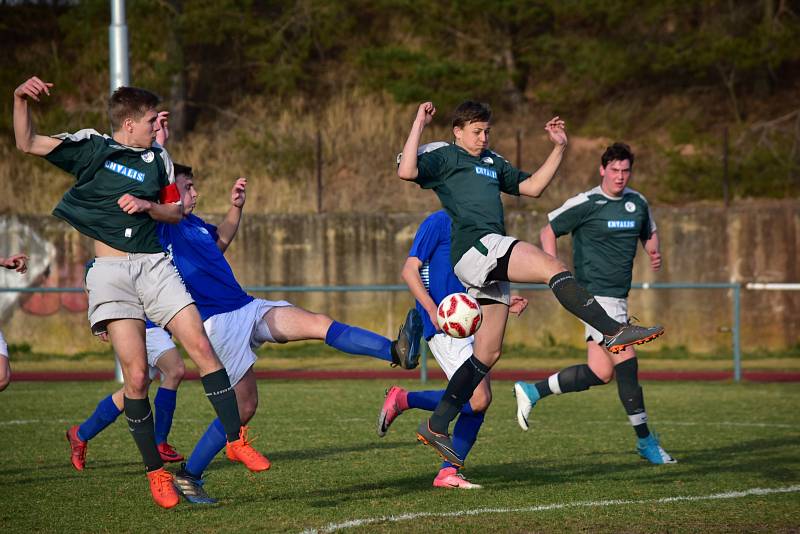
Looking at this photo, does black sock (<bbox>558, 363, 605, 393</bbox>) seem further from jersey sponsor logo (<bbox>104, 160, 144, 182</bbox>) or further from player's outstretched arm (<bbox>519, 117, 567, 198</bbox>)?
jersey sponsor logo (<bbox>104, 160, 144, 182</bbox>)

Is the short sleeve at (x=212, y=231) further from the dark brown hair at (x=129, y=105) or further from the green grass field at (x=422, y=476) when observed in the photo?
the green grass field at (x=422, y=476)

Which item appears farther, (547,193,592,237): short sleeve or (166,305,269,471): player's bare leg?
(547,193,592,237): short sleeve

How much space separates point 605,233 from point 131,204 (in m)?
3.95

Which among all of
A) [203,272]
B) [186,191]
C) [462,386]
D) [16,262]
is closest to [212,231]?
[186,191]

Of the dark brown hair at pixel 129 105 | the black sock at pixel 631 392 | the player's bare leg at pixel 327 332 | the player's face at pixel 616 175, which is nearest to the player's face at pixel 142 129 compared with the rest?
the dark brown hair at pixel 129 105

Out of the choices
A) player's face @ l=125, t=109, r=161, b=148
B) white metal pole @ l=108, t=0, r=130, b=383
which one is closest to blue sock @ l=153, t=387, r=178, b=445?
player's face @ l=125, t=109, r=161, b=148

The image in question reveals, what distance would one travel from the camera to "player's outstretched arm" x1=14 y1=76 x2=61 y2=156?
221 inches

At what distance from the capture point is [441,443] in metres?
6.25

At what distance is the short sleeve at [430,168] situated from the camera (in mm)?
6469

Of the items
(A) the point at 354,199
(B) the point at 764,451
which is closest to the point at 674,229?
(A) the point at 354,199

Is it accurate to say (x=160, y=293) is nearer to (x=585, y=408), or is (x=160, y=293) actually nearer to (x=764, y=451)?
(x=764, y=451)

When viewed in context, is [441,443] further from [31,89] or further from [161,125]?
[31,89]

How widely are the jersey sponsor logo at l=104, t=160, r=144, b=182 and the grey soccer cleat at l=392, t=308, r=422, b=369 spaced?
1.67m

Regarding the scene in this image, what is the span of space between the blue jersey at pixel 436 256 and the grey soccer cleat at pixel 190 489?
1.72 metres
